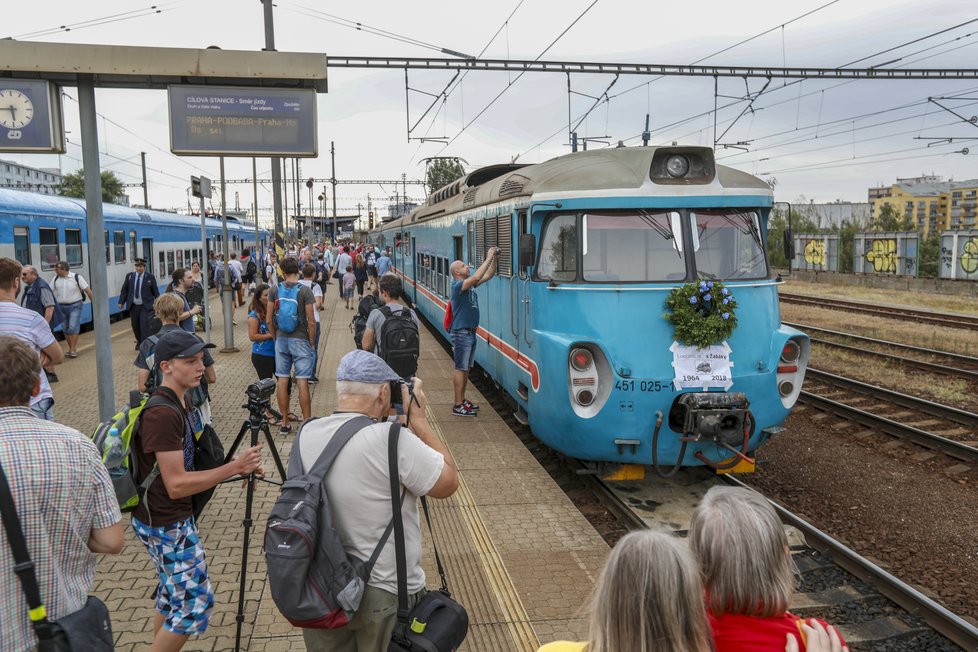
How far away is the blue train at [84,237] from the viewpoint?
14977 millimetres

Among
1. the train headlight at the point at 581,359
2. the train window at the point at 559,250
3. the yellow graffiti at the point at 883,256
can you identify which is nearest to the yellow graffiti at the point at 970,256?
the yellow graffiti at the point at 883,256

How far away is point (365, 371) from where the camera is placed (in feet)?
10.2

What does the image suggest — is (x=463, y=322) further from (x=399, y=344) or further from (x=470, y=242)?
(x=399, y=344)

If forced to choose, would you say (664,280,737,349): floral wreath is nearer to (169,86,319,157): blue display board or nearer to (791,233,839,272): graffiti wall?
(169,86,319,157): blue display board

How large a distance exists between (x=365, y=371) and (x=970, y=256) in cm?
3196

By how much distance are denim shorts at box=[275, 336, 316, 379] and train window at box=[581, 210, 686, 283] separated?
3464 millimetres

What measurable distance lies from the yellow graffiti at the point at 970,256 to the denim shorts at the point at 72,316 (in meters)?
29.4

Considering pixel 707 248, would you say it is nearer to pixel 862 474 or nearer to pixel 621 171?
pixel 621 171

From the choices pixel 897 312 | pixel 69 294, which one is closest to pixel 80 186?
pixel 69 294

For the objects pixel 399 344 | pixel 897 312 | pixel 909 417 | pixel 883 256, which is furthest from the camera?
pixel 883 256

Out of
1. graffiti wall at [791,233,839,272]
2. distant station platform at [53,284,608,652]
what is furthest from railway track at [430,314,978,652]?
graffiti wall at [791,233,839,272]

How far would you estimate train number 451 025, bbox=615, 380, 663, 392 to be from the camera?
20.1 ft

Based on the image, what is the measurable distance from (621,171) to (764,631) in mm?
5054

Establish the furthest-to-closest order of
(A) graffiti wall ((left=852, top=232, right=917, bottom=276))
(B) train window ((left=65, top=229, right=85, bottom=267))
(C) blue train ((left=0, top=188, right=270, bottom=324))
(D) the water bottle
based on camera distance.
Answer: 1. (A) graffiti wall ((left=852, top=232, right=917, bottom=276))
2. (B) train window ((left=65, top=229, right=85, bottom=267))
3. (C) blue train ((left=0, top=188, right=270, bottom=324))
4. (D) the water bottle
